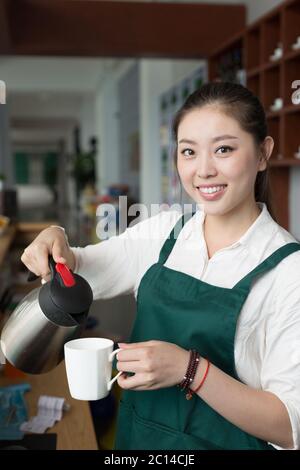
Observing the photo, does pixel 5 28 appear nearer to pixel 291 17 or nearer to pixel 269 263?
pixel 291 17

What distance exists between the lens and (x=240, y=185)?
0.56 meters

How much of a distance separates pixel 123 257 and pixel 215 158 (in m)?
0.21

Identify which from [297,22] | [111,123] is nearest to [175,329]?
[297,22]

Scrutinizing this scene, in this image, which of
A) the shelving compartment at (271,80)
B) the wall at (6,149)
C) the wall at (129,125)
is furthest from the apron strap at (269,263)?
the wall at (129,125)

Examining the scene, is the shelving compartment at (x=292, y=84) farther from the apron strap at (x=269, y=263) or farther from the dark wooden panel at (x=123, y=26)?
the dark wooden panel at (x=123, y=26)

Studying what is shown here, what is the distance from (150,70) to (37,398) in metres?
3.83

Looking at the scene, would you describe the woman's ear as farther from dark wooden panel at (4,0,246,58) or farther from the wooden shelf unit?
dark wooden panel at (4,0,246,58)

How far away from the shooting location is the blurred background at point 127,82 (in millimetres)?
784

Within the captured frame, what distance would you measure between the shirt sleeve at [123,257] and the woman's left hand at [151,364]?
0.14m

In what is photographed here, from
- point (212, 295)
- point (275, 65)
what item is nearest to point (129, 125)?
point (275, 65)

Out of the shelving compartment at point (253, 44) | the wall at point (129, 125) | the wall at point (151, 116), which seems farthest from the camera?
the wall at point (129, 125)

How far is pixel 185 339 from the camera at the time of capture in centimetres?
59
